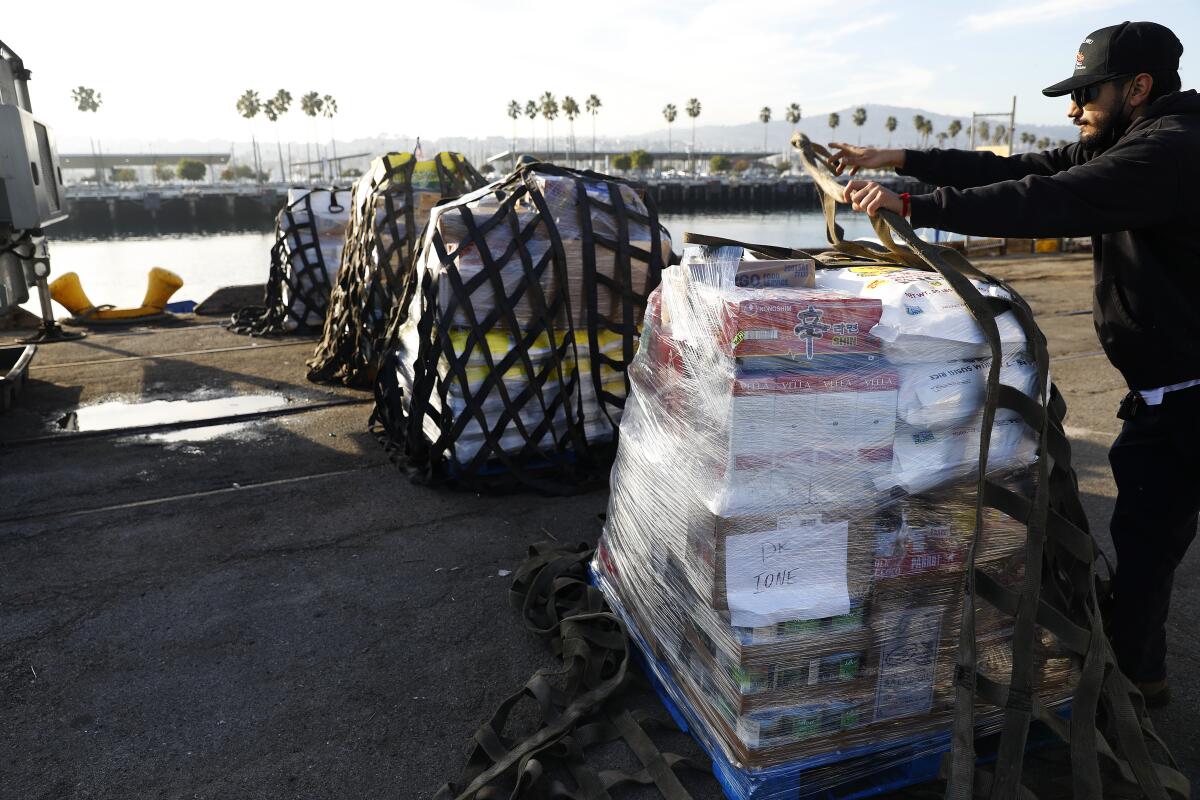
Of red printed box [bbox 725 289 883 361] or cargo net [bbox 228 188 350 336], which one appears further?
cargo net [bbox 228 188 350 336]

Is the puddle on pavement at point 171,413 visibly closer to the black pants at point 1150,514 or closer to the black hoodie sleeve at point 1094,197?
the black hoodie sleeve at point 1094,197

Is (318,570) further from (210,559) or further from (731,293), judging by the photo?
(731,293)

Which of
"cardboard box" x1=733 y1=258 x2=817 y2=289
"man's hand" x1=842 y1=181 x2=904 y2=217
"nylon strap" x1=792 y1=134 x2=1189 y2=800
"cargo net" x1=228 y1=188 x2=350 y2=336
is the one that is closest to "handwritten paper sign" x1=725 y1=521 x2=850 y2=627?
"nylon strap" x1=792 y1=134 x2=1189 y2=800

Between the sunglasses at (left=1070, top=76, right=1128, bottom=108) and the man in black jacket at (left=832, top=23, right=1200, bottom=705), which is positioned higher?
the sunglasses at (left=1070, top=76, right=1128, bottom=108)

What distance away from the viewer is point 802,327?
7.47ft

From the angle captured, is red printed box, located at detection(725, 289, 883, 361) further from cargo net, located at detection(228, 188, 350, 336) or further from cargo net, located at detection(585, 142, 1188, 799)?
cargo net, located at detection(228, 188, 350, 336)

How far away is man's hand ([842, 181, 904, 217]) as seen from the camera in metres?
2.36

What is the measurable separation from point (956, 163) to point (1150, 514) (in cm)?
142

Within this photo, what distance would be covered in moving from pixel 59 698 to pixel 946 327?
3360mm

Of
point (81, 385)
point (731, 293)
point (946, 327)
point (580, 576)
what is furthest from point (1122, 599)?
point (81, 385)

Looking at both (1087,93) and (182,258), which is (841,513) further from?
(182,258)

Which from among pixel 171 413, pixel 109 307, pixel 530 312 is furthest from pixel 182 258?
pixel 530 312

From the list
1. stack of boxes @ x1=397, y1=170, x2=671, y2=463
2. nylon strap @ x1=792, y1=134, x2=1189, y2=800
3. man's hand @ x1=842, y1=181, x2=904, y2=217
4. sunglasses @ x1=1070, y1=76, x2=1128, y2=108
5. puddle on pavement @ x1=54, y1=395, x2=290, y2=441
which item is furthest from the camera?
puddle on pavement @ x1=54, y1=395, x2=290, y2=441

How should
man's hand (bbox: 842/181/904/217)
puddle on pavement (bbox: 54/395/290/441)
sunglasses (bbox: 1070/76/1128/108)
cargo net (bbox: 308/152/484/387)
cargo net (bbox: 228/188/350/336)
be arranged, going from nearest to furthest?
man's hand (bbox: 842/181/904/217), sunglasses (bbox: 1070/76/1128/108), puddle on pavement (bbox: 54/395/290/441), cargo net (bbox: 308/152/484/387), cargo net (bbox: 228/188/350/336)
